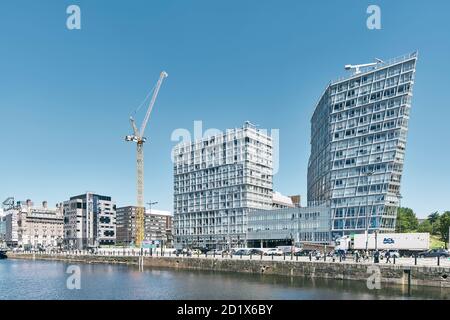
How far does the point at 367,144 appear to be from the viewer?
141 metres

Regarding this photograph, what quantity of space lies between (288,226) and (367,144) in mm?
43412

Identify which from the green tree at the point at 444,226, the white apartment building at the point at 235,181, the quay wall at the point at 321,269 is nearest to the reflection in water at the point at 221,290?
the quay wall at the point at 321,269

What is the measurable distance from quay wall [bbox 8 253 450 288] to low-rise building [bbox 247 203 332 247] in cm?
4864

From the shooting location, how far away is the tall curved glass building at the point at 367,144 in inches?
5281

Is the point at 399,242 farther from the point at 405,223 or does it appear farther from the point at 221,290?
the point at 405,223

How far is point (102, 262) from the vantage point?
450ft

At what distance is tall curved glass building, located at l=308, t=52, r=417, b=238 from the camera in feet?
440

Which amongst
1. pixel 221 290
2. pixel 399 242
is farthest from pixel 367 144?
pixel 221 290

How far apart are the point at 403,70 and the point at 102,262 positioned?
357 feet

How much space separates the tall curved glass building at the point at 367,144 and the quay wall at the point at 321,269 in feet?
179

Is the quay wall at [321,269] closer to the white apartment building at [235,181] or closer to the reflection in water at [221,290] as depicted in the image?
the reflection in water at [221,290]

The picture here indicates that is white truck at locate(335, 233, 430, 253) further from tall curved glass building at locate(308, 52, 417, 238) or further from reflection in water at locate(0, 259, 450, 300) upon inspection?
reflection in water at locate(0, 259, 450, 300)
